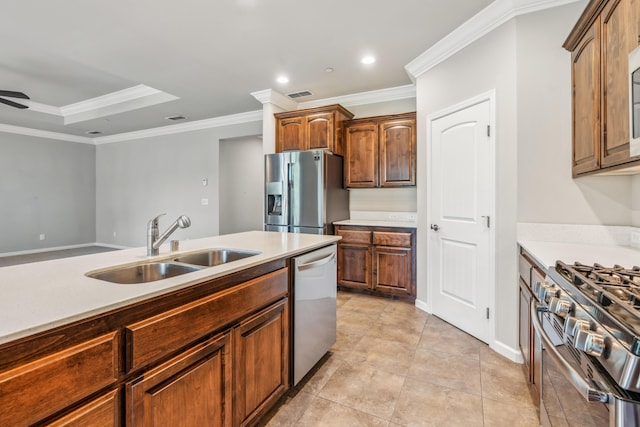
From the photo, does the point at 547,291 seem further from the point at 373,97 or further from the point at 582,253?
the point at 373,97

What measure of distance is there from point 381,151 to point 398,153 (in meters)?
0.22

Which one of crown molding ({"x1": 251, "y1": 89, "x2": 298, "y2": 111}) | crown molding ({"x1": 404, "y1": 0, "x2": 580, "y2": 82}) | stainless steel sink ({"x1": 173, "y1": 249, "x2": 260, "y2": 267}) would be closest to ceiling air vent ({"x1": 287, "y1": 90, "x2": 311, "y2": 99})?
crown molding ({"x1": 251, "y1": 89, "x2": 298, "y2": 111})

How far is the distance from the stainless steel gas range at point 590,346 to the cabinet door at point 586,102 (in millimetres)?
888

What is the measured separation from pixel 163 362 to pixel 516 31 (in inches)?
118

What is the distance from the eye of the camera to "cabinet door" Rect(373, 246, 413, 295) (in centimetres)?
357

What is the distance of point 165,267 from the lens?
1586mm

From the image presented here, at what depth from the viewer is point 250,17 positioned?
2600 mm

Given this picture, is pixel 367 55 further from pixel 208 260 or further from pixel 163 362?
pixel 163 362

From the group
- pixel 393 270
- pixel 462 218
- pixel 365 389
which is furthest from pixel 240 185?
pixel 365 389

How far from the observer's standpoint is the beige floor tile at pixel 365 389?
1791 mm

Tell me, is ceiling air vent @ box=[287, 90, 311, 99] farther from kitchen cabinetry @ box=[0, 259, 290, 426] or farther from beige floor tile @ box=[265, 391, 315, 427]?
beige floor tile @ box=[265, 391, 315, 427]

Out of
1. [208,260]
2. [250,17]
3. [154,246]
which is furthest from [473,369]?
[250,17]

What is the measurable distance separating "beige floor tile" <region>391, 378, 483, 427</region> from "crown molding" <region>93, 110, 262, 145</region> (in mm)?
4712

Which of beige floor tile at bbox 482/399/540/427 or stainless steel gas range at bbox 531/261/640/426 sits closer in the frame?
stainless steel gas range at bbox 531/261/640/426
